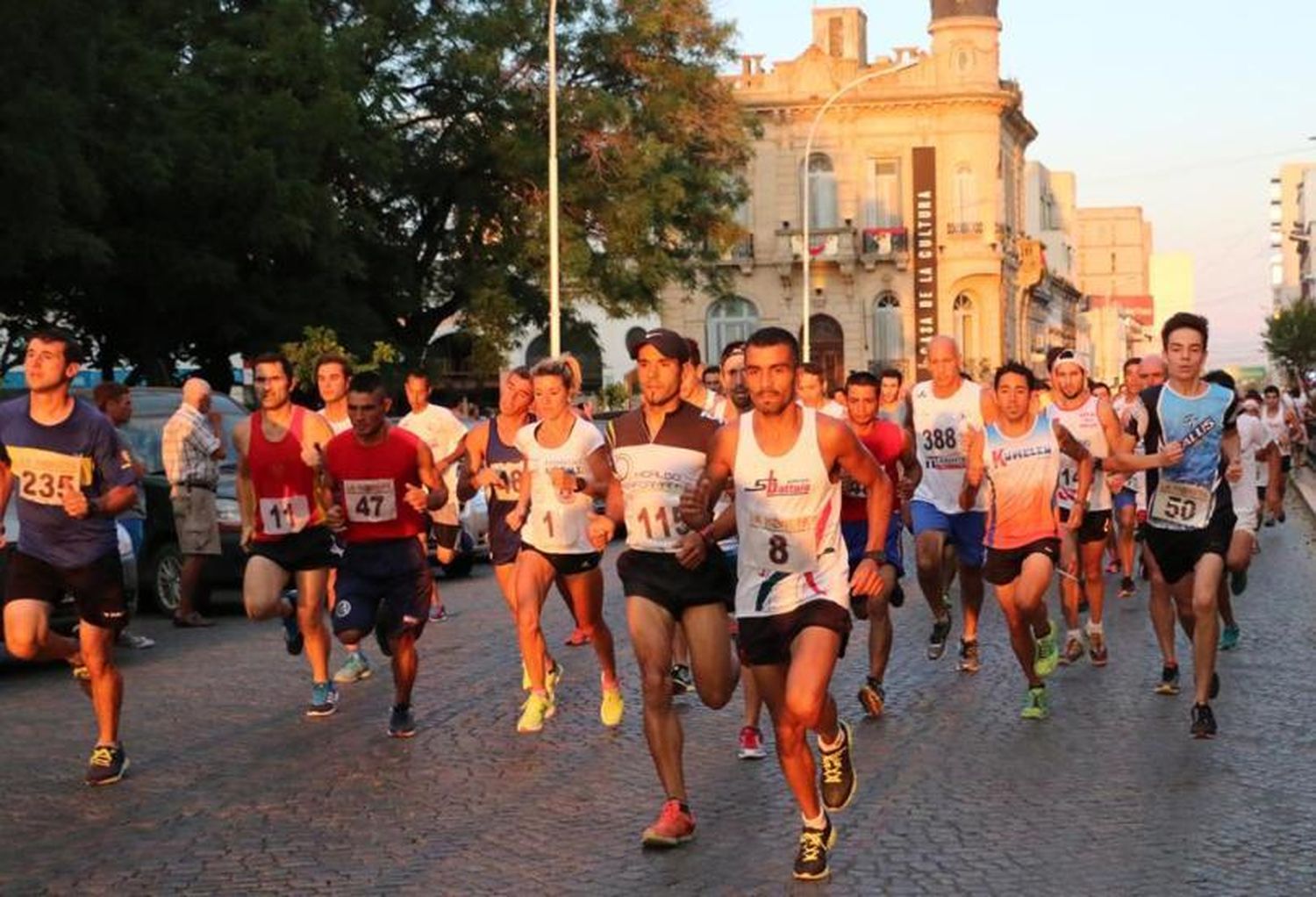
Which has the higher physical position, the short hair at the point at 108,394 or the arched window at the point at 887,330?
the arched window at the point at 887,330

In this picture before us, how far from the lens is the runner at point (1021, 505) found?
11.2 metres

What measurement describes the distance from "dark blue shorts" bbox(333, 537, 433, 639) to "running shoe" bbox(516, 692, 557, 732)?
0.67 metres

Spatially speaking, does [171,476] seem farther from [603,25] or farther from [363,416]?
[603,25]

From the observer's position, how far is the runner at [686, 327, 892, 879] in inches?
283

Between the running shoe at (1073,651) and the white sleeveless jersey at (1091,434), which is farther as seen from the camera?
the white sleeveless jersey at (1091,434)

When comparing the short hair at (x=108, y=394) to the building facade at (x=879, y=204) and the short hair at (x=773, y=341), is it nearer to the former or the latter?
the short hair at (x=773, y=341)

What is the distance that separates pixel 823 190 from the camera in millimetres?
78250

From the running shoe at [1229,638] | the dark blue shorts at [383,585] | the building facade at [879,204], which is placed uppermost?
the building facade at [879,204]

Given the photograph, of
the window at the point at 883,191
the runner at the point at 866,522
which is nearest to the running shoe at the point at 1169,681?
the runner at the point at 866,522

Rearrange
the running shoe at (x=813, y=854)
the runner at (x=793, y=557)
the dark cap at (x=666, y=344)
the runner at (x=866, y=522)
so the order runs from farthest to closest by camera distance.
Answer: the runner at (x=866, y=522)
the dark cap at (x=666, y=344)
the runner at (x=793, y=557)
the running shoe at (x=813, y=854)

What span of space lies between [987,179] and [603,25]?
36931mm

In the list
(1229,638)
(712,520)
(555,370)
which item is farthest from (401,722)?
(1229,638)

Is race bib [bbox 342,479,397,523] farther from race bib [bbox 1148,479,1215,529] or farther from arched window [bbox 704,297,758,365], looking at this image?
arched window [bbox 704,297,758,365]

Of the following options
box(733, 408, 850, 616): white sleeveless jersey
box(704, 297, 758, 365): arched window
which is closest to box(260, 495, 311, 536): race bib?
box(733, 408, 850, 616): white sleeveless jersey
